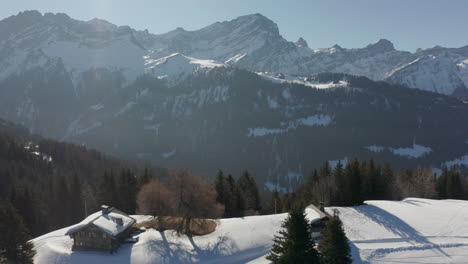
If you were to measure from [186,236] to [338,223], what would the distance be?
93.6ft

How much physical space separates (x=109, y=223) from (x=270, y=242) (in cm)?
2474

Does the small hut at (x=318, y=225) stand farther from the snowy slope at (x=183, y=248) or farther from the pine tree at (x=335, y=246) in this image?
the pine tree at (x=335, y=246)

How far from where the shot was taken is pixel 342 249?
3550cm

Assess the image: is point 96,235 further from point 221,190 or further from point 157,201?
point 221,190

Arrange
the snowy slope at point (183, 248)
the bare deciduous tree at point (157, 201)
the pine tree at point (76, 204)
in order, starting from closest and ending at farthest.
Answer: the snowy slope at point (183, 248) → the bare deciduous tree at point (157, 201) → the pine tree at point (76, 204)

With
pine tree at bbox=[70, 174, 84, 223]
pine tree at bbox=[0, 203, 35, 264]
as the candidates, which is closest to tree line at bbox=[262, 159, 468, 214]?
pine tree at bbox=[0, 203, 35, 264]

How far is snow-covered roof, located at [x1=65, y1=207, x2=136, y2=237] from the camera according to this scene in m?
50.5

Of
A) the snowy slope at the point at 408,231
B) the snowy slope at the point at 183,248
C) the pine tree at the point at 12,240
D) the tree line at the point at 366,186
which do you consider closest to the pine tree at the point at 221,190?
the tree line at the point at 366,186

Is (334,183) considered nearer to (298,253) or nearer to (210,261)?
(210,261)

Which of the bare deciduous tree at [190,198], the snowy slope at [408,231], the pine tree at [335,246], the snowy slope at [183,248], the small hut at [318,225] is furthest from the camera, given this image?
the bare deciduous tree at [190,198]

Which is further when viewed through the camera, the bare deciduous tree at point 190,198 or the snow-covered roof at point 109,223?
the bare deciduous tree at point 190,198

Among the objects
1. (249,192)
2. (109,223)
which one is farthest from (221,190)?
(109,223)

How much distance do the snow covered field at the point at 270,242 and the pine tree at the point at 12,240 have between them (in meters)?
5.44

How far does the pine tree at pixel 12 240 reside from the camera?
41.6m
